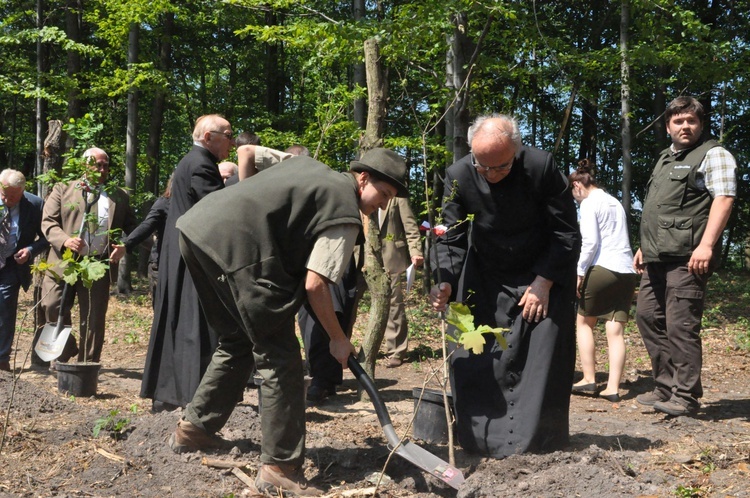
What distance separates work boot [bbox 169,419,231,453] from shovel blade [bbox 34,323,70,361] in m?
2.96

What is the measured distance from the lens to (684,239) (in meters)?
5.31

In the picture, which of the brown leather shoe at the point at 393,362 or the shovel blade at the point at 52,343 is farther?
the brown leather shoe at the point at 393,362

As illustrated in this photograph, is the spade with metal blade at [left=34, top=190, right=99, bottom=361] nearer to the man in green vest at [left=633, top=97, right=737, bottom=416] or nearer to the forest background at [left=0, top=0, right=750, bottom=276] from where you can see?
the forest background at [left=0, top=0, right=750, bottom=276]

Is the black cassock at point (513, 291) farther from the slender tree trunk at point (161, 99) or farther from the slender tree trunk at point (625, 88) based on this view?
the slender tree trunk at point (161, 99)

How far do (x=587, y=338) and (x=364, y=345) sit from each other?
6.84ft

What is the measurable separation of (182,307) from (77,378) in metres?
1.67

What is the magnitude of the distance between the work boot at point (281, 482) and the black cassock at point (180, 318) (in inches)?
66.9

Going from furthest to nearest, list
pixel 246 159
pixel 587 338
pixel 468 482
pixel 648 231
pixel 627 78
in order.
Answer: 1. pixel 627 78
2. pixel 587 338
3. pixel 648 231
4. pixel 246 159
5. pixel 468 482

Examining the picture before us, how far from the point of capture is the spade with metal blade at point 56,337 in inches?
259

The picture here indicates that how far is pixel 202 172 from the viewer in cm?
529

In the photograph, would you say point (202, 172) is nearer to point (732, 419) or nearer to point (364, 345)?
point (364, 345)

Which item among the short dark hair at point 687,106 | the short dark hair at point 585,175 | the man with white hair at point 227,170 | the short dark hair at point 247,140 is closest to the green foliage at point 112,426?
the short dark hair at point 247,140

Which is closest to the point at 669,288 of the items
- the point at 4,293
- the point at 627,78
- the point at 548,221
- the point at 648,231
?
the point at 648,231

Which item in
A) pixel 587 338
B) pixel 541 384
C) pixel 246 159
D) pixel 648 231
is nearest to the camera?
pixel 541 384
